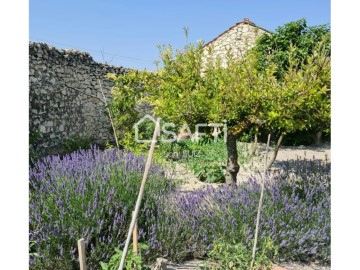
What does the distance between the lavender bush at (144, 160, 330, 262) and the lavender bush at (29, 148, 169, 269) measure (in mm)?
177

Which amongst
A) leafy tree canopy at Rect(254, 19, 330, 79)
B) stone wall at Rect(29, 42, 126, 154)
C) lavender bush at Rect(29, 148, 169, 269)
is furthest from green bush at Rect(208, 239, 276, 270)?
leafy tree canopy at Rect(254, 19, 330, 79)

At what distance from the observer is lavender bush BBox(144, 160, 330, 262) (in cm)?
296

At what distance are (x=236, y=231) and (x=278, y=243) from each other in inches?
13.4

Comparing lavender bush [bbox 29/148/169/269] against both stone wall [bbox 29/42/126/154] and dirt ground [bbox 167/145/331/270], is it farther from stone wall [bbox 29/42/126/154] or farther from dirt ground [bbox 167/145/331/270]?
stone wall [bbox 29/42/126/154]

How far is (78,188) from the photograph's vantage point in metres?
2.95

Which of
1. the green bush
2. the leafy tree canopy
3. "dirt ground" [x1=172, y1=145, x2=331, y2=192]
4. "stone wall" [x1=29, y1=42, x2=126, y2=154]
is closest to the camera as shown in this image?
the green bush

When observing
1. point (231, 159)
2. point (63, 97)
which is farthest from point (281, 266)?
point (63, 97)

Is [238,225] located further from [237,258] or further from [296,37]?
[296,37]

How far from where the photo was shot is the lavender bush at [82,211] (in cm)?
271

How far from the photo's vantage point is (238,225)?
10.1 ft

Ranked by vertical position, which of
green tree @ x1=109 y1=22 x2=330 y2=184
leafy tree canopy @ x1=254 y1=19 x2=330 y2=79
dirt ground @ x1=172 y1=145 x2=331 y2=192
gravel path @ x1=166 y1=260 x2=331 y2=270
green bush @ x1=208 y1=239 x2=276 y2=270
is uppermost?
leafy tree canopy @ x1=254 y1=19 x2=330 y2=79

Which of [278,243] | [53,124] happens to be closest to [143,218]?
[278,243]

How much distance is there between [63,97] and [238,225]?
5710 millimetres
